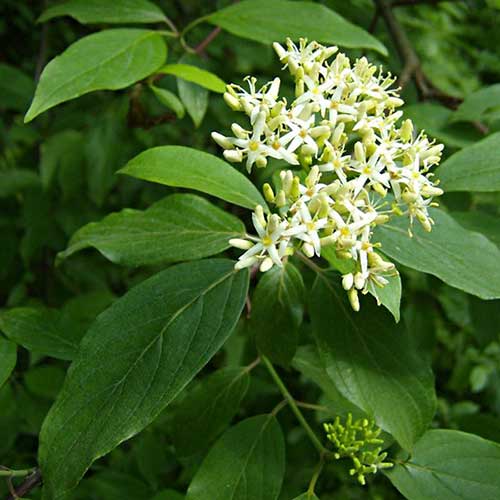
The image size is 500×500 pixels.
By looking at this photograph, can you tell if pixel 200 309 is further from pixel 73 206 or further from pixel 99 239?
pixel 73 206

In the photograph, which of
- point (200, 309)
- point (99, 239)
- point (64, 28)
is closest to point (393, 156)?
point (200, 309)

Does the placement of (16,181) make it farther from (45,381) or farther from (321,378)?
(321,378)

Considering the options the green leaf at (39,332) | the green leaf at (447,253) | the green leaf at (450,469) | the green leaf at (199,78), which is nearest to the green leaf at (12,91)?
the green leaf at (199,78)

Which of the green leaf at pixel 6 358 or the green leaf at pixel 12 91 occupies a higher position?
the green leaf at pixel 6 358

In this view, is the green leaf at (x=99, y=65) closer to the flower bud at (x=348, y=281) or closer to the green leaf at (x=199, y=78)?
the green leaf at (x=199, y=78)

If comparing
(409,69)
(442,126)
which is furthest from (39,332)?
(409,69)
